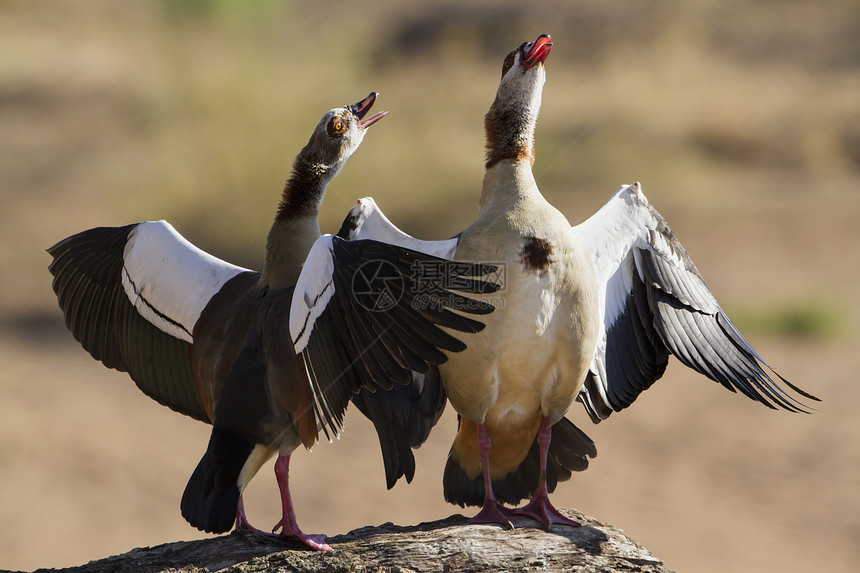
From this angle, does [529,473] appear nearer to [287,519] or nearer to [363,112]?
[287,519]

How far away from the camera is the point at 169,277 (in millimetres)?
4207

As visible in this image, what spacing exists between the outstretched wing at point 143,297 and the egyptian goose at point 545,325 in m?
0.77

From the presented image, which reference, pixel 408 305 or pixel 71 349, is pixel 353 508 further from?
pixel 408 305

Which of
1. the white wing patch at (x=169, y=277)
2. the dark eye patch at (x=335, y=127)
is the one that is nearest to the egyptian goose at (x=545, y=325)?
the dark eye patch at (x=335, y=127)

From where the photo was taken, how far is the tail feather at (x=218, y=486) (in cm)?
339

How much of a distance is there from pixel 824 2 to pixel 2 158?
20.5m

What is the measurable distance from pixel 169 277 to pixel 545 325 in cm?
181

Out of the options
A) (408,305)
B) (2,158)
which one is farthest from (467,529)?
(2,158)

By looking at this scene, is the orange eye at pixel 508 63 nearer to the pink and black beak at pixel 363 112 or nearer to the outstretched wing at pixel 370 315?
the pink and black beak at pixel 363 112

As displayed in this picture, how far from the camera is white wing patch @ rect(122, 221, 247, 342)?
13.7 feet

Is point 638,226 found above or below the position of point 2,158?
below

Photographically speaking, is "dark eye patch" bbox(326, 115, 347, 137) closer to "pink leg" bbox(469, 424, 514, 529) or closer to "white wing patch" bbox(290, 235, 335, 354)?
"white wing patch" bbox(290, 235, 335, 354)

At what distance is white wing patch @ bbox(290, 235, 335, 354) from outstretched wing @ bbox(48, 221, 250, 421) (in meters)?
1.00

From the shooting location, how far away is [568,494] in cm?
867
